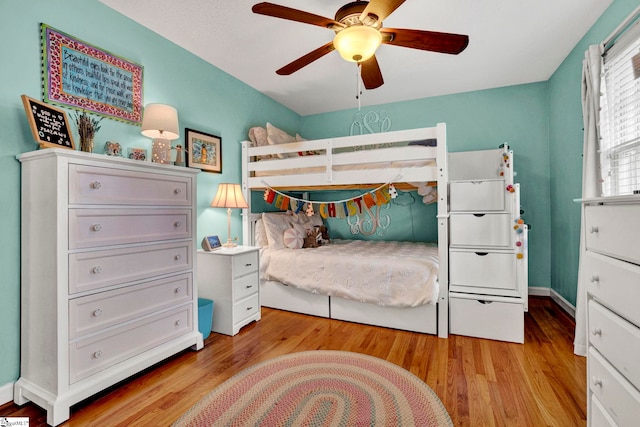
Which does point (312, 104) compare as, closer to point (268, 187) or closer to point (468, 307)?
point (268, 187)

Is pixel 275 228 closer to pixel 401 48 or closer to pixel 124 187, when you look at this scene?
pixel 124 187

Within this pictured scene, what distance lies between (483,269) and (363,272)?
0.98m

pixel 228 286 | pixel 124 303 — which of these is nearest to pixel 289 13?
pixel 124 303

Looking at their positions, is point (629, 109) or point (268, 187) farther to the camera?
point (268, 187)

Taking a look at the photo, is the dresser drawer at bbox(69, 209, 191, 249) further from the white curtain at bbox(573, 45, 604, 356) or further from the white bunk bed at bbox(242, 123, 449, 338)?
the white curtain at bbox(573, 45, 604, 356)

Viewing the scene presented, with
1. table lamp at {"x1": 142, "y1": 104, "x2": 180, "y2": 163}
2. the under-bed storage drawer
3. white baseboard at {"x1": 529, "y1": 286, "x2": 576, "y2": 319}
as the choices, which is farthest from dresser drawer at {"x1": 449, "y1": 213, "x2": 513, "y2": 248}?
table lamp at {"x1": 142, "y1": 104, "x2": 180, "y2": 163}

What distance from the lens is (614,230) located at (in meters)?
0.98

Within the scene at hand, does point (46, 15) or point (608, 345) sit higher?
point (46, 15)

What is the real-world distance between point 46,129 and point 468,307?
312 cm

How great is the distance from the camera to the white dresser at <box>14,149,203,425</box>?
148 centimetres

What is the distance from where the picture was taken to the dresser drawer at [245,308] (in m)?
2.50

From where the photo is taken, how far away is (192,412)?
1.51 m

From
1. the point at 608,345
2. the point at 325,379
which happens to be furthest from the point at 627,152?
the point at 325,379

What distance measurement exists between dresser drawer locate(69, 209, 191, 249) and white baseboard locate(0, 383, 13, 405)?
2.87 ft
